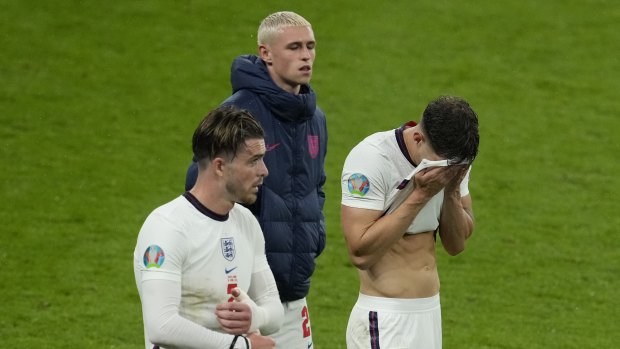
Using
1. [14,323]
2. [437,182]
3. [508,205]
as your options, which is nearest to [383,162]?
[437,182]

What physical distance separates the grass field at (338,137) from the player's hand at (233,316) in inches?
176

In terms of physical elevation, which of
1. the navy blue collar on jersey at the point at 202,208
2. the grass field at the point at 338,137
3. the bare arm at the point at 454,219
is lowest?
the grass field at the point at 338,137

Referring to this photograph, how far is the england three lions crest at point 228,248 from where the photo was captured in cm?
371

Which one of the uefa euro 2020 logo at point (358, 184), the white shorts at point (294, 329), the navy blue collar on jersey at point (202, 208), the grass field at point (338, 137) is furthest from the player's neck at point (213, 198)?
the grass field at point (338, 137)

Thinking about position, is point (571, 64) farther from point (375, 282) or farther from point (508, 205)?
point (375, 282)

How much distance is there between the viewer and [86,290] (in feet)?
29.3

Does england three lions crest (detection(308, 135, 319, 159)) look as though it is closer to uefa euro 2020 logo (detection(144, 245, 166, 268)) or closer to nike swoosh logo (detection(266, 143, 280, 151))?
nike swoosh logo (detection(266, 143, 280, 151))

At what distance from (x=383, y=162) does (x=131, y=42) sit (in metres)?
9.73

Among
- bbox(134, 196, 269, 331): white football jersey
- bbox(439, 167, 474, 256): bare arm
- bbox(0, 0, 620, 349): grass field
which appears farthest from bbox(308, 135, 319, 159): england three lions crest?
bbox(0, 0, 620, 349): grass field

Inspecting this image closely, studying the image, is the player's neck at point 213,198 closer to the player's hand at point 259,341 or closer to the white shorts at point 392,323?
the player's hand at point 259,341

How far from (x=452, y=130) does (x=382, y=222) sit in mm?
462

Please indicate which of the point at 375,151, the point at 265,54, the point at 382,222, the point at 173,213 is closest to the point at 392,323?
the point at 382,222

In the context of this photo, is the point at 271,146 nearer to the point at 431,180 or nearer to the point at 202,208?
the point at 431,180

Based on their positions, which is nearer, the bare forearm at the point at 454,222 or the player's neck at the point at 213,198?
the player's neck at the point at 213,198
